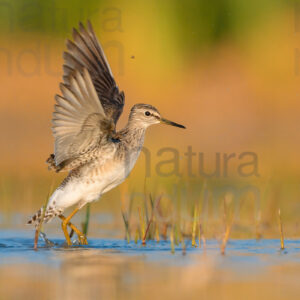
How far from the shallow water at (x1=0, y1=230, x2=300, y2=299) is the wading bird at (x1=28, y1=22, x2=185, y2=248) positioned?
61 cm

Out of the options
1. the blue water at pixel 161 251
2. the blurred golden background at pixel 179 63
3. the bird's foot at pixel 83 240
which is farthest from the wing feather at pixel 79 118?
the blurred golden background at pixel 179 63

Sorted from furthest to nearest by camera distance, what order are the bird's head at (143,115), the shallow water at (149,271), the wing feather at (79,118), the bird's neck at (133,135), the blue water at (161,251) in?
the bird's head at (143,115)
the bird's neck at (133,135)
the wing feather at (79,118)
the blue water at (161,251)
the shallow water at (149,271)

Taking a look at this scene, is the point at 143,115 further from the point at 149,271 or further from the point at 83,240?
the point at 149,271

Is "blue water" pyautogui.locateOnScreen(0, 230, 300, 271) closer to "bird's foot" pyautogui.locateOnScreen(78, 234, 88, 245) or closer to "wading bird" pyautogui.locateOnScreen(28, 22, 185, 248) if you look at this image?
"bird's foot" pyautogui.locateOnScreen(78, 234, 88, 245)

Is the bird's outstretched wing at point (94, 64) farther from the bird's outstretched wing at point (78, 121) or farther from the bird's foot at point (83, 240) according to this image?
the bird's foot at point (83, 240)

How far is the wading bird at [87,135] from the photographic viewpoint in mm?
7457

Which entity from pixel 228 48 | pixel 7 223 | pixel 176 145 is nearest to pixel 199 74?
pixel 228 48

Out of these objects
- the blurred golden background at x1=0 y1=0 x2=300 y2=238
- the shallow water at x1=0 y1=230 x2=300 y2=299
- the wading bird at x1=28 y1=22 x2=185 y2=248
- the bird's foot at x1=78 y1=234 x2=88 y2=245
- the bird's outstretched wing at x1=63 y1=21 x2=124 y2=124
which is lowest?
the shallow water at x1=0 y1=230 x2=300 y2=299

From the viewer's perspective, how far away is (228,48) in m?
18.2

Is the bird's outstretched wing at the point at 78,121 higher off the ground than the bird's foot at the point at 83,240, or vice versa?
the bird's outstretched wing at the point at 78,121

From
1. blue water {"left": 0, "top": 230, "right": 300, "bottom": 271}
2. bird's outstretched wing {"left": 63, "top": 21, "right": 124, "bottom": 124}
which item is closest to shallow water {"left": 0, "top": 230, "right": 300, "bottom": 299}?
blue water {"left": 0, "top": 230, "right": 300, "bottom": 271}

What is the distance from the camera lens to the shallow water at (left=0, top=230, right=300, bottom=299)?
Result: 5434mm

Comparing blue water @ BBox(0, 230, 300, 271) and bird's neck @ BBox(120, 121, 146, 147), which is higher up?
bird's neck @ BBox(120, 121, 146, 147)

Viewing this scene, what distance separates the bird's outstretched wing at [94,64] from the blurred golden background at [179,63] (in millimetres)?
6915
